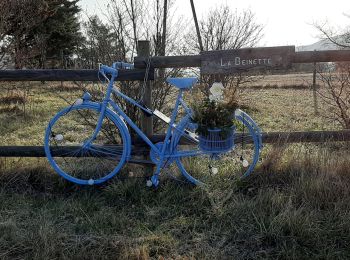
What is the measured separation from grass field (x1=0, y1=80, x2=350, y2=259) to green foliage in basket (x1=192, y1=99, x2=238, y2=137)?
2.11 ft

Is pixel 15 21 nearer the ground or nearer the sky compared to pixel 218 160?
nearer the sky

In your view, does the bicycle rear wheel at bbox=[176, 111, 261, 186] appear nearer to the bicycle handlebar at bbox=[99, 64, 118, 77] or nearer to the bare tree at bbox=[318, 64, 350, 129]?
the bicycle handlebar at bbox=[99, 64, 118, 77]

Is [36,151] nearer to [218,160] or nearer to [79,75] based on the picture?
[79,75]

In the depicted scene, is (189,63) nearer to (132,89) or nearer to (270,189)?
(132,89)

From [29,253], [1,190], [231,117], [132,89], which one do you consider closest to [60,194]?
[1,190]

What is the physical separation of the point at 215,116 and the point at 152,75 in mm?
955

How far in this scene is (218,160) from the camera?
13.5 ft

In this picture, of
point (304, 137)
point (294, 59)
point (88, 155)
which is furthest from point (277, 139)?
point (88, 155)

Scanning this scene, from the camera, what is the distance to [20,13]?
45.0 feet

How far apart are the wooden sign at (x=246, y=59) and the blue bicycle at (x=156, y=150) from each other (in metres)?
0.49

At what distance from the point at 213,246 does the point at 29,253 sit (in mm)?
1457

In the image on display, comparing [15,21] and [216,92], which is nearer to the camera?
[216,92]

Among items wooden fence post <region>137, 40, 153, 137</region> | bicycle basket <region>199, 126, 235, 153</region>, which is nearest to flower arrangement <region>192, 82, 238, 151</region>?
bicycle basket <region>199, 126, 235, 153</region>

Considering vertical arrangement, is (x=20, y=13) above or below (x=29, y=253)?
above
